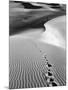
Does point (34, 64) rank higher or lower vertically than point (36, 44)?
lower

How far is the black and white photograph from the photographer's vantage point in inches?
197

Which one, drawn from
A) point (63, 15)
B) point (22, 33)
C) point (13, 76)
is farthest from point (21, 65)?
point (63, 15)

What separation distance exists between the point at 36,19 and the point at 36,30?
0.83 ft

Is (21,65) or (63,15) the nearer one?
(21,65)

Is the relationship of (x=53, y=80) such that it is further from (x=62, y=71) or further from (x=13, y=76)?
(x=13, y=76)

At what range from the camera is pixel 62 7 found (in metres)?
5.38

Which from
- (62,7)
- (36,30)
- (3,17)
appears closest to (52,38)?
(36,30)

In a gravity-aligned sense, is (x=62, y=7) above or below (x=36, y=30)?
above

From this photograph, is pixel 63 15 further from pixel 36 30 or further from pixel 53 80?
pixel 53 80

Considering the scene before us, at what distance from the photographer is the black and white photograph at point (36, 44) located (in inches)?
197

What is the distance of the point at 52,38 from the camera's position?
5.30 meters

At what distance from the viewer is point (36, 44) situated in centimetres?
520

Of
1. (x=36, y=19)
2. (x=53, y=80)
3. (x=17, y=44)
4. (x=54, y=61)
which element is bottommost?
(x=53, y=80)

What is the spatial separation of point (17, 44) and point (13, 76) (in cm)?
70
